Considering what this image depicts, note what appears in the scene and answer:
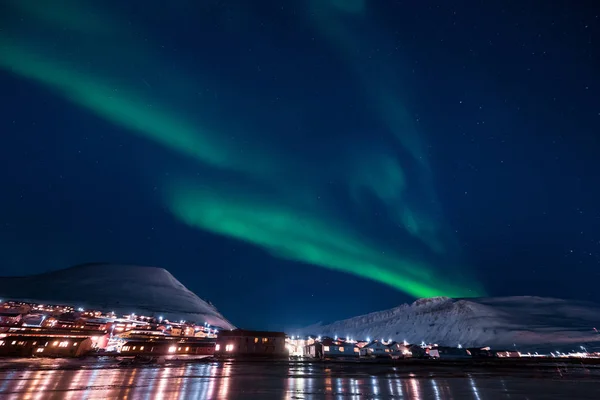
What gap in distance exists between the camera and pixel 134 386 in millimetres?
21234

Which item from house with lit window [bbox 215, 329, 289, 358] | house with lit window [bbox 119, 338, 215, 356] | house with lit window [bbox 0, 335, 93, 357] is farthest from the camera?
house with lit window [bbox 215, 329, 289, 358]

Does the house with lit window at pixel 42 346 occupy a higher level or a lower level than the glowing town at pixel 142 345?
lower

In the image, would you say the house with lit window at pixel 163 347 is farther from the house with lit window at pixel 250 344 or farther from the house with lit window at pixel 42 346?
the house with lit window at pixel 42 346

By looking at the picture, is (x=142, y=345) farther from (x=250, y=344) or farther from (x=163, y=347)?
(x=250, y=344)

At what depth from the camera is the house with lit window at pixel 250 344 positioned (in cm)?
7779

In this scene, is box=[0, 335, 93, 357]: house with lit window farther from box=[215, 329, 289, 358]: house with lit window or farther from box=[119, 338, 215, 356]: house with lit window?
box=[215, 329, 289, 358]: house with lit window

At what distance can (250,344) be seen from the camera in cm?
7925

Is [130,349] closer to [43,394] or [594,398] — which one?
[43,394]

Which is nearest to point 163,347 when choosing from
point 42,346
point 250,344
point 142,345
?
point 142,345

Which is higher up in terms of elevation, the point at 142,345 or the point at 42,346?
the point at 142,345

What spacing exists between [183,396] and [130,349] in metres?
72.8

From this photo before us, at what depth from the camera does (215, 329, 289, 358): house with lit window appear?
255 feet

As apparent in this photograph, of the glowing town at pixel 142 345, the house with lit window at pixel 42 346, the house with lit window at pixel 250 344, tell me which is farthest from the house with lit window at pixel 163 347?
the house with lit window at pixel 42 346

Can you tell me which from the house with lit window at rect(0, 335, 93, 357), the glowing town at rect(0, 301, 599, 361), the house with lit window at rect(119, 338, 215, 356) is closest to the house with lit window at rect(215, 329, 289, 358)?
the glowing town at rect(0, 301, 599, 361)
